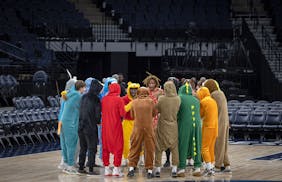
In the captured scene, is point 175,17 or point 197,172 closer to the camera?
point 197,172

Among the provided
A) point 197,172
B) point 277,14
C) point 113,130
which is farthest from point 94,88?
point 277,14

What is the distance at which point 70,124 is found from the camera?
58.1ft

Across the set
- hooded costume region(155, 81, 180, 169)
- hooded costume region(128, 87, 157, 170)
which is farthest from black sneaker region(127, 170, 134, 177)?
hooded costume region(155, 81, 180, 169)

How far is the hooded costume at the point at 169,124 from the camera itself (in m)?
17.1

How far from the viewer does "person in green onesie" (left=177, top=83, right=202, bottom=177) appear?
17172 millimetres

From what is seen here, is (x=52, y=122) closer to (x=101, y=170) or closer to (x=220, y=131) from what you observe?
(x=101, y=170)

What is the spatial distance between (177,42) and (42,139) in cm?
1292

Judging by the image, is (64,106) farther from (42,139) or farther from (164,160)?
(42,139)

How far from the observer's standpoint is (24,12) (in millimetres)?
39500

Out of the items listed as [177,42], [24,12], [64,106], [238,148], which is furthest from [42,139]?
[24,12]

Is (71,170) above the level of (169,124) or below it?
below

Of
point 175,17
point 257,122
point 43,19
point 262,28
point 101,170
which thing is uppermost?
point 175,17

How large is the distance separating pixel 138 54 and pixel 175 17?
4794 millimetres

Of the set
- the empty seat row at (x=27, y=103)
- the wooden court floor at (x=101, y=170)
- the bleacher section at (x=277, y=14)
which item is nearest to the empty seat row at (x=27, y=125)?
the empty seat row at (x=27, y=103)
